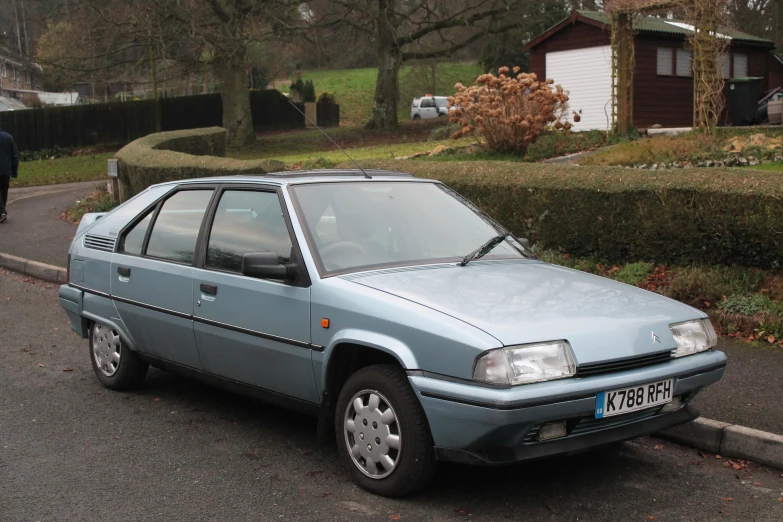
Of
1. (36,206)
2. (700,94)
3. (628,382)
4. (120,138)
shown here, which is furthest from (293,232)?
(120,138)

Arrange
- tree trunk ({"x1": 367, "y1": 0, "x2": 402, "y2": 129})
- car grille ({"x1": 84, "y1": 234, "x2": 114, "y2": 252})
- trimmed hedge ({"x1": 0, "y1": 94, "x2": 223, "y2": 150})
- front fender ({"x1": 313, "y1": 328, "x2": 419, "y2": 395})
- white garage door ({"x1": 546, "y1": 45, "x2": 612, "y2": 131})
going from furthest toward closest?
trimmed hedge ({"x1": 0, "y1": 94, "x2": 223, "y2": 150}), tree trunk ({"x1": 367, "y1": 0, "x2": 402, "y2": 129}), white garage door ({"x1": 546, "y1": 45, "x2": 612, "y2": 131}), car grille ({"x1": 84, "y1": 234, "x2": 114, "y2": 252}), front fender ({"x1": 313, "y1": 328, "x2": 419, "y2": 395})

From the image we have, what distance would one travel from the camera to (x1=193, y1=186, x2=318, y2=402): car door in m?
5.00

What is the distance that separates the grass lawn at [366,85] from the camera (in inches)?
2295

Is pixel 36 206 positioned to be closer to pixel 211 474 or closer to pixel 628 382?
pixel 211 474

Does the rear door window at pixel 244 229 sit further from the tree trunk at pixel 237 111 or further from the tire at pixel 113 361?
the tree trunk at pixel 237 111

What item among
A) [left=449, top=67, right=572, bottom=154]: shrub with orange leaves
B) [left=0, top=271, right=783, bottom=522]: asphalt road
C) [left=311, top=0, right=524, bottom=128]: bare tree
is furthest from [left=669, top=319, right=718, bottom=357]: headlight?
[left=311, top=0, right=524, bottom=128]: bare tree

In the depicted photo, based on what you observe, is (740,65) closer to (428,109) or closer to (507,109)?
(507,109)

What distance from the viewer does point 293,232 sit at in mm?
5219

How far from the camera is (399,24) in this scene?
3494cm

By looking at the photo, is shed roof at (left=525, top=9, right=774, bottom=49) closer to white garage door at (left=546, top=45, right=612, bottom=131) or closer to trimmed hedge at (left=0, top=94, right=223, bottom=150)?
white garage door at (left=546, top=45, right=612, bottom=131)

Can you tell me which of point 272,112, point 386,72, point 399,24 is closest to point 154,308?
point 399,24

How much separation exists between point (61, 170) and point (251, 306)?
28.8 metres

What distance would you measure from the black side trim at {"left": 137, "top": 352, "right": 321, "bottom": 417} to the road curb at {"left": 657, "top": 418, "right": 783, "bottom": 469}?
222cm

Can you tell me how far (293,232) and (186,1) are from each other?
27.2 m
